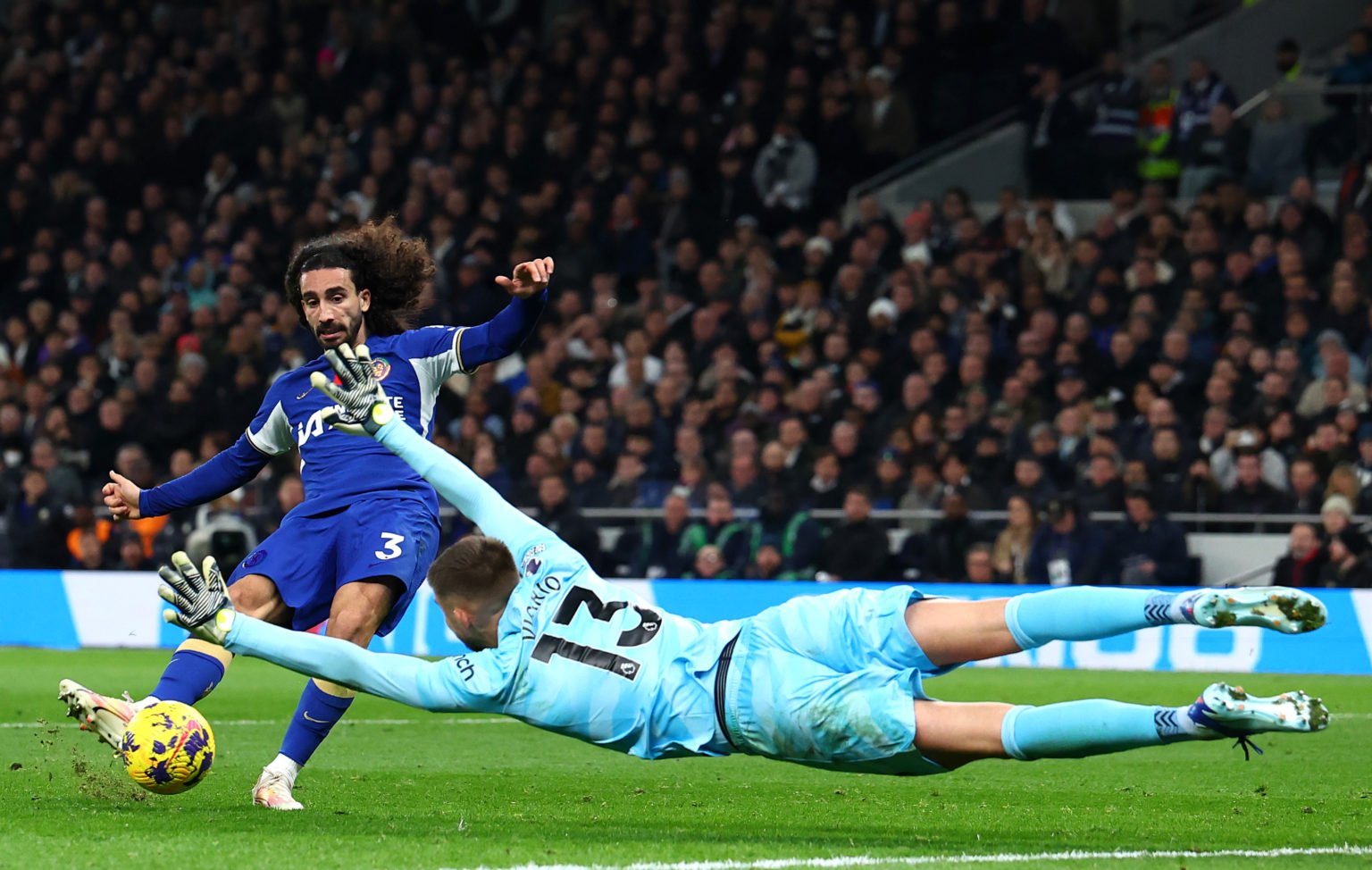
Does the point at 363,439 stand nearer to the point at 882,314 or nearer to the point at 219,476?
the point at 219,476

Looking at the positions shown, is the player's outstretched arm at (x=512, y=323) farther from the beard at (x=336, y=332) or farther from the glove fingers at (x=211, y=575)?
the glove fingers at (x=211, y=575)

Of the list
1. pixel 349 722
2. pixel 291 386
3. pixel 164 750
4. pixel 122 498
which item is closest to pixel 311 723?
pixel 164 750

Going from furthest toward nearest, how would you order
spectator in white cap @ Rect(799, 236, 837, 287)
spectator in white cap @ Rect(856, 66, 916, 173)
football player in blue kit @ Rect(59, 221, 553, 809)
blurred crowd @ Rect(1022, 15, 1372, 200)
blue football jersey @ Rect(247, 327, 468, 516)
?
1. spectator in white cap @ Rect(856, 66, 916, 173)
2. spectator in white cap @ Rect(799, 236, 837, 287)
3. blurred crowd @ Rect(1022, 15, 1372, 200)
4. blue football jersey @ Rect(247, 327, 468, 516)
5. football player in blue kit @ Rect(59, 221, 553, 809)

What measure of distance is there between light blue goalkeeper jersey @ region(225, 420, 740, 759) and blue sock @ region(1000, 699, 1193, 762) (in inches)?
34.0

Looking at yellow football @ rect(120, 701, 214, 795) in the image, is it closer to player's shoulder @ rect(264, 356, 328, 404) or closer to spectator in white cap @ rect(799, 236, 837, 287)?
player's shoulder @ rect(264, 356, 328, 404)

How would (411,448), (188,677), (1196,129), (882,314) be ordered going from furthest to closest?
1. (1196,129)
2. (882,314)
3. (188,677)
4. (411,448)

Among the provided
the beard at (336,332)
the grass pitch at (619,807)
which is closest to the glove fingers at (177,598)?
the grass pitch at (619,807)

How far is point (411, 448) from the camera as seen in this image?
5957mm

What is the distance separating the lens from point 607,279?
61.6ft

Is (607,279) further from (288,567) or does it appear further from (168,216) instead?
(288,567)

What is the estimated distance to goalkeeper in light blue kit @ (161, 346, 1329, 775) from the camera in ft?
18.0

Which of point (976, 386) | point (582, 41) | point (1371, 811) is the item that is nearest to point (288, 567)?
point (1371, 811)

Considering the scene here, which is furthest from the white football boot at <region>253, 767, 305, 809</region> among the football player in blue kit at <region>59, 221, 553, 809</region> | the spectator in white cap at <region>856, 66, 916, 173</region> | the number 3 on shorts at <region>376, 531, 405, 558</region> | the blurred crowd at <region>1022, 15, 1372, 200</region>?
the spectator in white cap at <region>856, 66, 916, 173</region>

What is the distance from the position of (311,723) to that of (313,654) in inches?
59.8
